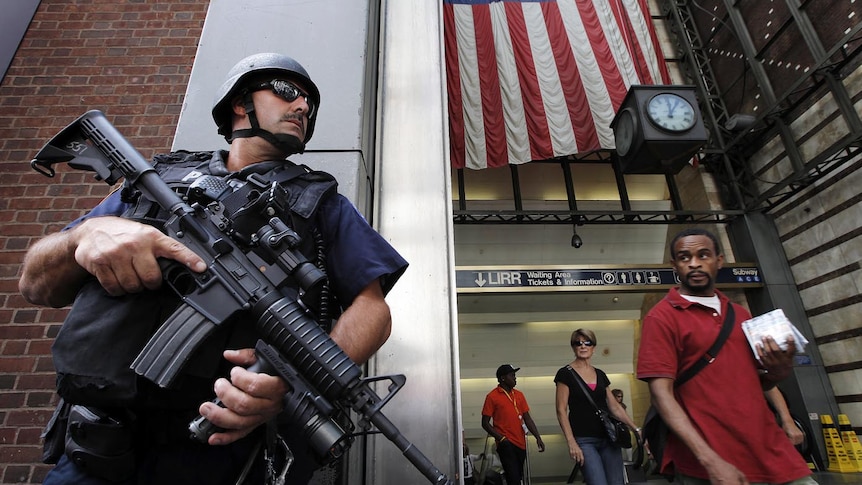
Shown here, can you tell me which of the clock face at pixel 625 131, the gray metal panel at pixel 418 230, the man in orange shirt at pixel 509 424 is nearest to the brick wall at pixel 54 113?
the gray metal panel at pixel 418 230

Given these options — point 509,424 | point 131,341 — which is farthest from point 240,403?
point 509,424

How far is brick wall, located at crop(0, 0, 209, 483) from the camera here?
102 inches

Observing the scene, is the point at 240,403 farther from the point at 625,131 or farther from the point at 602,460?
the point at 625,131

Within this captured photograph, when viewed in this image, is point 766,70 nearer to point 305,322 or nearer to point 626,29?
point 626,29

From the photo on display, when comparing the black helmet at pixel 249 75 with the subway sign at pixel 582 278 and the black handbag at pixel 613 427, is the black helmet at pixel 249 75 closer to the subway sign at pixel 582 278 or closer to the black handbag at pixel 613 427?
the black handbag at pixel 613 427

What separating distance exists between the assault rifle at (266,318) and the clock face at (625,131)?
626 cm

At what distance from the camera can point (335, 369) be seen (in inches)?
40.6

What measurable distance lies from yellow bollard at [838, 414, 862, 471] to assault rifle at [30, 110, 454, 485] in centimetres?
922

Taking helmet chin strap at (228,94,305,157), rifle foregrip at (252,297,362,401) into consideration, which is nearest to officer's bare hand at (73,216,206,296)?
rifle foregrip at (252,297,362,401)

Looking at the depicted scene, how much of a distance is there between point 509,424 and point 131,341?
16.0ft

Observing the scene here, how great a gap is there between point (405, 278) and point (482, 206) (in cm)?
772

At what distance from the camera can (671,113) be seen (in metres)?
6.18

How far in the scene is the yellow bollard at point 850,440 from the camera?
6832 millimetres

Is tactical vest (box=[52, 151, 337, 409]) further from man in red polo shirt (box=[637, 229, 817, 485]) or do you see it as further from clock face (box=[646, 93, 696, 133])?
clock face (box=[646, 93, 696, 133])
